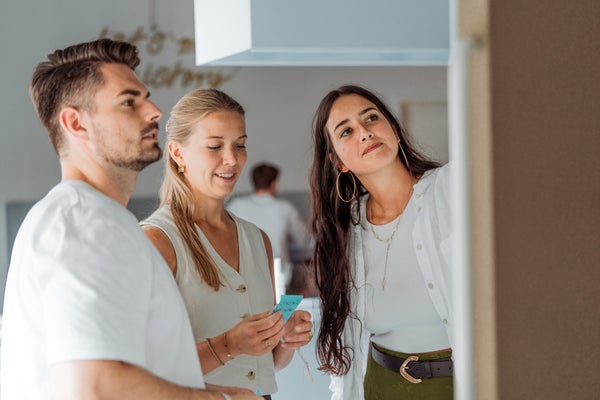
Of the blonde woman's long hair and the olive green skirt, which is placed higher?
the blonde woman's long hair

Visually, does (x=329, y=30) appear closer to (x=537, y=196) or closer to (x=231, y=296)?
(x=231, y=296)

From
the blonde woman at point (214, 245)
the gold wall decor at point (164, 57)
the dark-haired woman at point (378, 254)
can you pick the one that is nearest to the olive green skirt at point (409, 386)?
the dark-haired woman at point (378, 254)

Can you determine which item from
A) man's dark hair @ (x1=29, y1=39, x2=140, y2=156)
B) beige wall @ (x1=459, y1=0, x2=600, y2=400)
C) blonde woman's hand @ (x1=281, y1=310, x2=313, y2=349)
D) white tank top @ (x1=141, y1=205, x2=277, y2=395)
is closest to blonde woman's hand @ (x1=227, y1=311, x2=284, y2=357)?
white tank top @ (x1=141, y1=205, x2=277, y2=395)

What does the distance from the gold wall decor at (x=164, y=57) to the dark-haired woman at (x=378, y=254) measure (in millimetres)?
5037

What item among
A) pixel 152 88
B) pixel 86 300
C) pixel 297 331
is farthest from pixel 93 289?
pixel 152 88

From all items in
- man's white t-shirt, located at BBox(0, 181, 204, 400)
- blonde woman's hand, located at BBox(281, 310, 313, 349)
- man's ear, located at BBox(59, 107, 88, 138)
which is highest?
man's ear, located at BBox(59, 107, 88, 138)

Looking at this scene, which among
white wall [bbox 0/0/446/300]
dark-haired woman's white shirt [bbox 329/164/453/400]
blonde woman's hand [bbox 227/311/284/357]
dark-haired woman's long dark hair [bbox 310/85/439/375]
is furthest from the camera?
white wall [bbox 0/0/446/300]

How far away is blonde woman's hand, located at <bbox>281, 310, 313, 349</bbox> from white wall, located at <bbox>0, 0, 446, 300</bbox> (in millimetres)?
3804

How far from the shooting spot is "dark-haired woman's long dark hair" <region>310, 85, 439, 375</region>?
9.20ft

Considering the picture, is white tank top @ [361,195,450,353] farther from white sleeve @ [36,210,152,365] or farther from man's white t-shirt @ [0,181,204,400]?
white sleeve @ [36,210,152,365]

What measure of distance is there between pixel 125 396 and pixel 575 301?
2.64ft

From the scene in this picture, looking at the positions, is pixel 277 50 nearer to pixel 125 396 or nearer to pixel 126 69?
pixel 126 69

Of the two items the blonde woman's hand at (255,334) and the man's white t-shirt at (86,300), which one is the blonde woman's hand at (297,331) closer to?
the blonde woman's hand at (255,334)

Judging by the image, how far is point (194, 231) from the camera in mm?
2381
